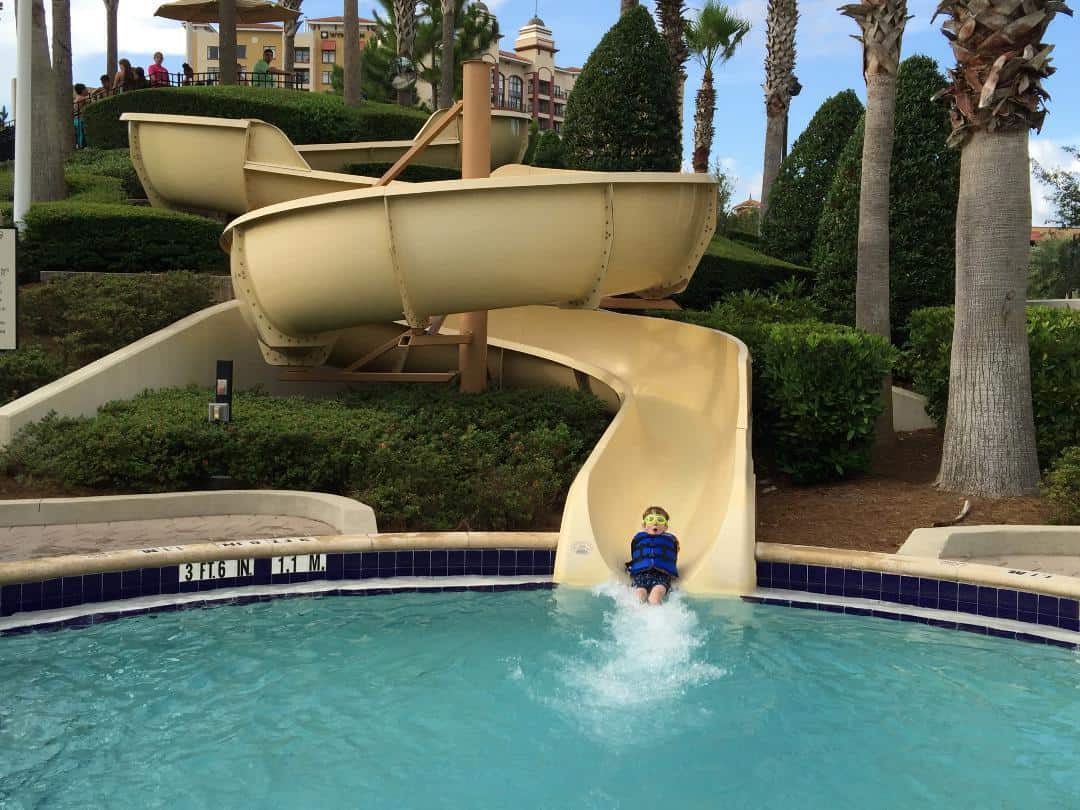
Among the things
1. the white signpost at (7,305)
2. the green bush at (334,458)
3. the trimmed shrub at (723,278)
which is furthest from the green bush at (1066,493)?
the white signpost at (7,305)

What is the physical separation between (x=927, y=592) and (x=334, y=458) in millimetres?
4823

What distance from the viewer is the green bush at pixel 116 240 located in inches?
519

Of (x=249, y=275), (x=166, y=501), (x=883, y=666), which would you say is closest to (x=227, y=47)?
(x=249, y=275)

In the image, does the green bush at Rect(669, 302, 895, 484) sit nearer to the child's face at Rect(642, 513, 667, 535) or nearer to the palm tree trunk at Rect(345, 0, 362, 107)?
the child's face at Rect(642, 513, 667, 535)

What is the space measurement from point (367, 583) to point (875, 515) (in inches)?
185

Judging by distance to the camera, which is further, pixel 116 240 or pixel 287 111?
pixel 287 111

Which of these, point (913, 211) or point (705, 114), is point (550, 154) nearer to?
point (913, 211)

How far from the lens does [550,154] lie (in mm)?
20578

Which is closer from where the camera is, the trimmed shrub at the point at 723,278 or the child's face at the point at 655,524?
the child's face at the point at 655,524

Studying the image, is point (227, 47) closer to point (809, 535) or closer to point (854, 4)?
point (854, 4)

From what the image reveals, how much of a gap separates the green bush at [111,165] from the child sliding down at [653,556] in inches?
517

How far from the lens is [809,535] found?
943cm

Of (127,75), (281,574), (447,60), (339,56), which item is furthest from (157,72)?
(339,56)

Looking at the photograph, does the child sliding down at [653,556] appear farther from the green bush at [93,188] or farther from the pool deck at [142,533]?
the green bush at [93,188]
